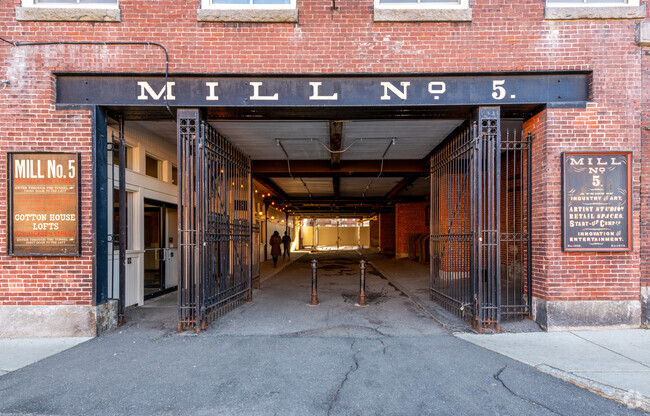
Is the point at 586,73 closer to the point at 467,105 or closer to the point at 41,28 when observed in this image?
the point at 467,105

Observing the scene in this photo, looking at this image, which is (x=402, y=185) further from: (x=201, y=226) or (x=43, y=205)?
(x=43, y=205)

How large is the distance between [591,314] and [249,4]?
8076 mm

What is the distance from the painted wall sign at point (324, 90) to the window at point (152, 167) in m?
2.77

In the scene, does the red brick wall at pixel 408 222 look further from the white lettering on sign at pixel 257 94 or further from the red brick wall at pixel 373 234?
the white lettering on sign at pixel 257 94

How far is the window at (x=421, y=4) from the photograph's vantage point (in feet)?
20.1

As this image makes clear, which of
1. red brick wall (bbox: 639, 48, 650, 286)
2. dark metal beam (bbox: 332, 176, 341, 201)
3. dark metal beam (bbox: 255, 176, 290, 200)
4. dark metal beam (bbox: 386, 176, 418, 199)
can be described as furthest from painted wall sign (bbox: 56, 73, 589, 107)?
dark metal beam (bbox: 332, 176, 341, 201)

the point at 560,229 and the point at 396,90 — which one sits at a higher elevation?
the point at 396,90

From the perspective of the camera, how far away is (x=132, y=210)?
7.94 meters

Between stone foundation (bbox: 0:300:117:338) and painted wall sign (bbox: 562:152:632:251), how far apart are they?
319 inches

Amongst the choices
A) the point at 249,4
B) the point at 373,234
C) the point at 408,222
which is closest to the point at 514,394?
the point at 249,4

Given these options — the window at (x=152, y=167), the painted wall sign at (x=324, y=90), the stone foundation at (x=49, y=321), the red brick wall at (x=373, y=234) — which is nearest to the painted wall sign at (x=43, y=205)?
the stone foundation at (x=49, y=321)

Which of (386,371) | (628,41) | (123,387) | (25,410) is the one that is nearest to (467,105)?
(628,41)

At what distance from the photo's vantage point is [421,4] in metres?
6.26

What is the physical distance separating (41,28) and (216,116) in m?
3.20
